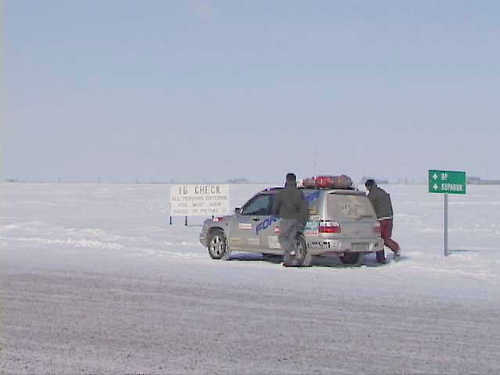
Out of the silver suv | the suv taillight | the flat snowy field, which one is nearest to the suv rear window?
the silver suv

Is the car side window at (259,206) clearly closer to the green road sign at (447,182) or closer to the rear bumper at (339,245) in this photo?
the rear bumper at (339,245)

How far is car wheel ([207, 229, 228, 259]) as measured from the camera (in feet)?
61.2

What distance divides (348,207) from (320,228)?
2.69 feet

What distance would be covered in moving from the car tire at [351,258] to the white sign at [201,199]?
15220mm

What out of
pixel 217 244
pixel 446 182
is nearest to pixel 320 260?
pixel 217 244

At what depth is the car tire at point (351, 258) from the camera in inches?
701

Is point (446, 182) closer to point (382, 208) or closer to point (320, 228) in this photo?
point (382, 208)

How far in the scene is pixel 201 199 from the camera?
33.6 meters

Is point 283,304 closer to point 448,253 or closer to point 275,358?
point 275,358

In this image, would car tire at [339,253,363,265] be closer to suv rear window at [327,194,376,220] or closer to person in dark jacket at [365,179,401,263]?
person in dark jacket at [365,179,401,263]

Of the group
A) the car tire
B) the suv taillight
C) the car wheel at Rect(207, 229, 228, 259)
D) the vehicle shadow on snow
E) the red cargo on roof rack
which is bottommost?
the vehicle shadow on snow

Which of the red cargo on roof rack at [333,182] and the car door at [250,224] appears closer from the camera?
the red cargo on roof rack at [333,182]

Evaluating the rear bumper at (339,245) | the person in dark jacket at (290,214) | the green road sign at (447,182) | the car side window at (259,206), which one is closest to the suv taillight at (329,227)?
the rear bumper at (339,245)

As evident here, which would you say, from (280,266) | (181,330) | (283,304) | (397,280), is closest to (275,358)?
(181,330)
